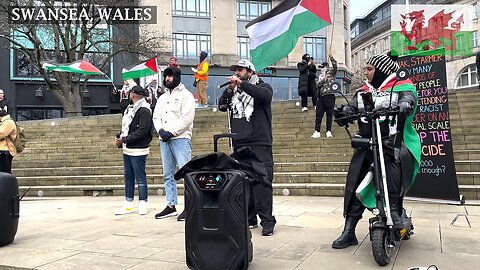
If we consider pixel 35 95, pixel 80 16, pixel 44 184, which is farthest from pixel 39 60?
pixel 44 184

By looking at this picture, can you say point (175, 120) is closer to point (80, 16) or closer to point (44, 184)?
point (44, 184)

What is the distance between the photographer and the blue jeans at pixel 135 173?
6285 millimetres

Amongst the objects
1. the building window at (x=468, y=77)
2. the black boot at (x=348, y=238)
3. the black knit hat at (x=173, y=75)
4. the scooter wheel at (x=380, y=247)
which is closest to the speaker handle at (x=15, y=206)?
the black knit hat at (x=173, y=75)

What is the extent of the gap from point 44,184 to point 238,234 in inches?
322

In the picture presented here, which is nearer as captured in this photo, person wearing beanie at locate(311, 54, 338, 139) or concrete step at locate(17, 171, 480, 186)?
concrete step at locate(17, 171, 480, 186)

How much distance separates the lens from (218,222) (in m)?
3.38

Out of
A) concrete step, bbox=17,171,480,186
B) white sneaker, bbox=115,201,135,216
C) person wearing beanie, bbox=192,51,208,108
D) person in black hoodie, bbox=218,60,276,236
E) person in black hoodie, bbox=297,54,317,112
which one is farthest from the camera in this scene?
person wearing beanie, bbox=192,51,208,108

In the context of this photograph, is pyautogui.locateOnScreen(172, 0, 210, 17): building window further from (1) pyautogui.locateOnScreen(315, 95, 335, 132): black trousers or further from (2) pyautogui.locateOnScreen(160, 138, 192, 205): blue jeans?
(2) pyautogui.locateOnScreen(160, 138, 192, 205): blue jeans

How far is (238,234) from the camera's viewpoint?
338 cm

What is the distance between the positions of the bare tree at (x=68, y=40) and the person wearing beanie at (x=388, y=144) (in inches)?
936

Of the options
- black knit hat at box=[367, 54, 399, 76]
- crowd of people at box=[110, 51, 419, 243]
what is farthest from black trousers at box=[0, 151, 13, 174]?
black knit hat at box=[367, 54, 399, 76]

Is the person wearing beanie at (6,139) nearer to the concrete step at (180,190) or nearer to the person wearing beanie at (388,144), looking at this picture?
the concrete step at (180,190)

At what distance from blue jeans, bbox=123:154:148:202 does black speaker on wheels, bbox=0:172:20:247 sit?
1.77m

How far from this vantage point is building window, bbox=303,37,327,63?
131 feet
